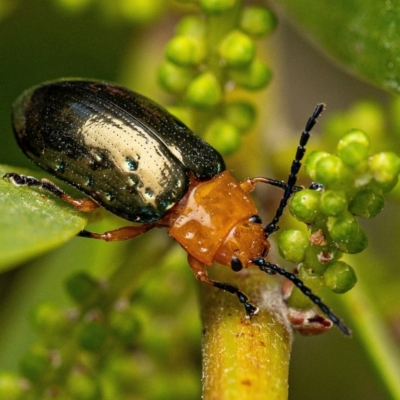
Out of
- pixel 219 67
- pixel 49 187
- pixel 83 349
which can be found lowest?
pixel 83 349

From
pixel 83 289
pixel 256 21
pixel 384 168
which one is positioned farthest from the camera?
pixel 256 21

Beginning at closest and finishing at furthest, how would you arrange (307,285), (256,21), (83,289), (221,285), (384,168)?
(384,168)
(307,285)
(221,285)
(83,289)
(256,21)

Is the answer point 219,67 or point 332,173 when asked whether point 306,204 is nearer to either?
point 332,173

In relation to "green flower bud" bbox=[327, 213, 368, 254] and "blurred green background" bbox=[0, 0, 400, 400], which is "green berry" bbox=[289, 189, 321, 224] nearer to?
"green flower bud" bbox=[327, 213, 368, 254]

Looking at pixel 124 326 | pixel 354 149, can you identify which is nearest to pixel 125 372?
pixel 124 326

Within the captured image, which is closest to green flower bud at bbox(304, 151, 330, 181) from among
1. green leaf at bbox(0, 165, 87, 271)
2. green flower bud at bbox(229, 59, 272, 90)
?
green leaf at bbox(0, 165, 87, 271)

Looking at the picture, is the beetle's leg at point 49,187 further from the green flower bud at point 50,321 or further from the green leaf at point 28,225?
the green flower bud at point 50,321

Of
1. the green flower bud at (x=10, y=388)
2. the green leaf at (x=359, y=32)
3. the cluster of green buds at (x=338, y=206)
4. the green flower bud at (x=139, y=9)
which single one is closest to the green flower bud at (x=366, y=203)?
the cluster of green buds at (x=338, y=206)

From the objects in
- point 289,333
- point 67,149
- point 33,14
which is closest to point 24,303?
point 67,149
